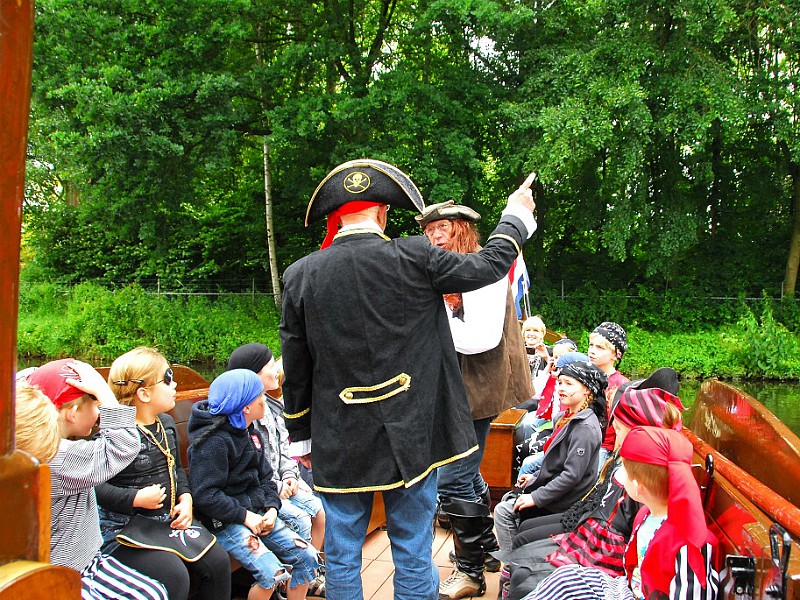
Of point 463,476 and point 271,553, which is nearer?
point 271,553

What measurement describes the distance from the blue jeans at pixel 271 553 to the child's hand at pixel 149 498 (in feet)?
1.14

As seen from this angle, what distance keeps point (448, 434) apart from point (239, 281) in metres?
17.3

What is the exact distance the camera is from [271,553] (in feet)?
8.98

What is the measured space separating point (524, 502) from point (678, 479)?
119 cm

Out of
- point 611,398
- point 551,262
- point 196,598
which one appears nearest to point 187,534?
point 196,598

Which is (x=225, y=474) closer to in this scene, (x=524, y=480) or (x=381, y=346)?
(x=381, y=346)

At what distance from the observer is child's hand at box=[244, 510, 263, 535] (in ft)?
8.96

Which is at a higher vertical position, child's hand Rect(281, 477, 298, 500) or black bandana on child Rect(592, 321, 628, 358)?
black bandana on child Rect(592, 321, 628, 358)

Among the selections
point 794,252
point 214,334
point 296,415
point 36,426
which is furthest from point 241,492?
point 794,252

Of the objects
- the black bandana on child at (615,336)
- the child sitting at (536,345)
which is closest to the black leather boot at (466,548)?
the black bandana on child at (615,336)

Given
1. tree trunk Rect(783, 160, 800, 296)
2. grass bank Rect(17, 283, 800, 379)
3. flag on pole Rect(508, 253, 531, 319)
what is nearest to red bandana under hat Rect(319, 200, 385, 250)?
flag on pole Rect(508, 253, 531, 319)

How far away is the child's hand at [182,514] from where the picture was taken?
256cm

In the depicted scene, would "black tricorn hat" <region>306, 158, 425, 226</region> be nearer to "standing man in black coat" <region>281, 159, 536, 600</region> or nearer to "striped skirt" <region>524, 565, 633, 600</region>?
"standing man in black coat" <region>281, 159, 536, 600</region>

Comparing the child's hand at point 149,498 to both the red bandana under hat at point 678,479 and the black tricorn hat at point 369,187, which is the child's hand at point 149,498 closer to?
the black tricorn hat at point 369,187
